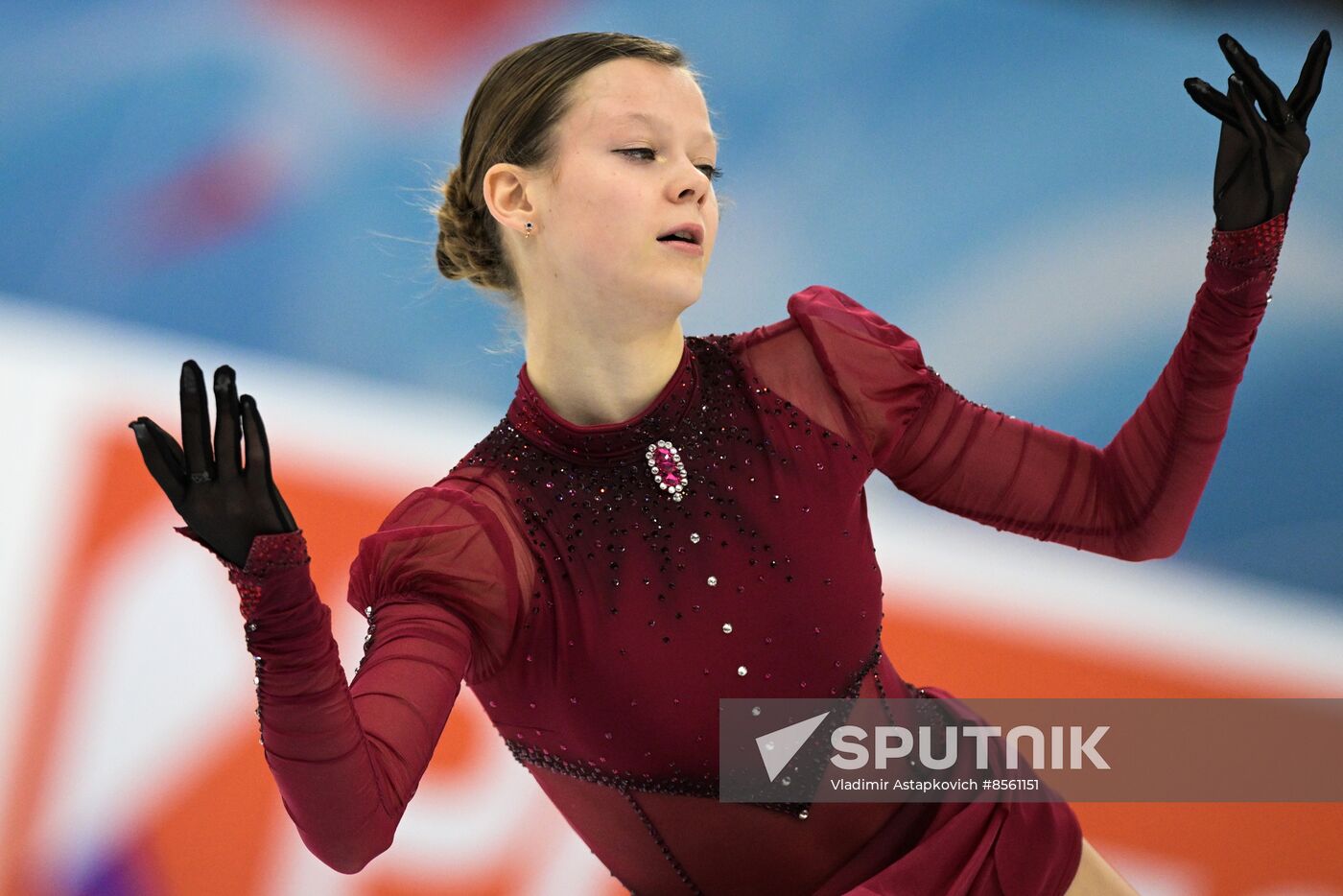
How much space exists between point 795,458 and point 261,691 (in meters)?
0.69

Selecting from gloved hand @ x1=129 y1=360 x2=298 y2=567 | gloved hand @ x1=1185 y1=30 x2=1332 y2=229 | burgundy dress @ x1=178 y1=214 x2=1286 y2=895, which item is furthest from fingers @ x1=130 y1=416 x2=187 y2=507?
gloved hand @ x1=1185 y1=30 x2=1332 y2=229

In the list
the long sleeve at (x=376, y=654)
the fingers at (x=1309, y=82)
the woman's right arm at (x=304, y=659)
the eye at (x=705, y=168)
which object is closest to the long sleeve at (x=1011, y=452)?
the eye at (x=705, y=168)

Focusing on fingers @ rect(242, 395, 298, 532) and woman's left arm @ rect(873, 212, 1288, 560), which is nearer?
fingers @ rect(242, 395, 298, 532)

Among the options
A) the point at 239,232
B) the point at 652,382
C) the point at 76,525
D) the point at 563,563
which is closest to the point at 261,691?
the point at 563,563

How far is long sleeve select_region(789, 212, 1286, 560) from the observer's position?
177 centimetres

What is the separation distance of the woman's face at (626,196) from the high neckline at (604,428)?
0.35ft

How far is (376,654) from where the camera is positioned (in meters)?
1.49

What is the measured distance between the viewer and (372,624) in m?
1.55

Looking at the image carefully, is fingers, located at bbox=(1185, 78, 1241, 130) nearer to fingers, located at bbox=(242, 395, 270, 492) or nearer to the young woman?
the young woman

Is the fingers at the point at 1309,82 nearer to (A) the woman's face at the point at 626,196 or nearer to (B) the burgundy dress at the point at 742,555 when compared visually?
(B) the burgundy dress at the point at 742,555

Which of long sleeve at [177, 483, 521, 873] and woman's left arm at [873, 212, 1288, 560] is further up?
woman's left arm at [873, 212, 1288, 560]

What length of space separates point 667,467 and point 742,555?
13cm

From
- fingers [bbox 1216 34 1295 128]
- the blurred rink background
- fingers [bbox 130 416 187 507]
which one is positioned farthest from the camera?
the blurred rink background

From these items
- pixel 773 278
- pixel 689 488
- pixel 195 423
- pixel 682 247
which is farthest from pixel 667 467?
pixel 773 278
